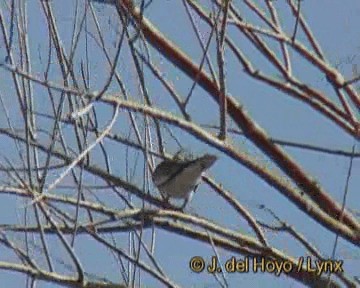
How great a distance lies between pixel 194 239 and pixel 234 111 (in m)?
0.41

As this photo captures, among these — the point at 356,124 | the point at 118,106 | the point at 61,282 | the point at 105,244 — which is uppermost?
the point at 356,124

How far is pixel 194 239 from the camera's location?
7.88 feet

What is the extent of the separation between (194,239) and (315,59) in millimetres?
627

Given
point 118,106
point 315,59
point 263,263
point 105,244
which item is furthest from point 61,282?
point 315,59

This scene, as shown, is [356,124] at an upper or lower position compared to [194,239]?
upper

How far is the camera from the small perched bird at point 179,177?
2545 millimetres

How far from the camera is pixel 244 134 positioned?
97.7 inches

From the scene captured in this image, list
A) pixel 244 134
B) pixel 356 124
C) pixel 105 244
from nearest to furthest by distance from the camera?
pixel 105 244, pixel 356 124, pixel 244 134

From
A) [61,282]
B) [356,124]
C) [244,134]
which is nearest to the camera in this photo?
[61,282]

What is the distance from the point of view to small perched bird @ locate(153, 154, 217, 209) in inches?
100

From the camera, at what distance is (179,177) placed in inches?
105

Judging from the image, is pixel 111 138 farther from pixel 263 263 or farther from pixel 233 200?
pixel 263 263

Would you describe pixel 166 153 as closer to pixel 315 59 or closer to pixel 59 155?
pixel 59 155

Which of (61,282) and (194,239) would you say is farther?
(194,239)
